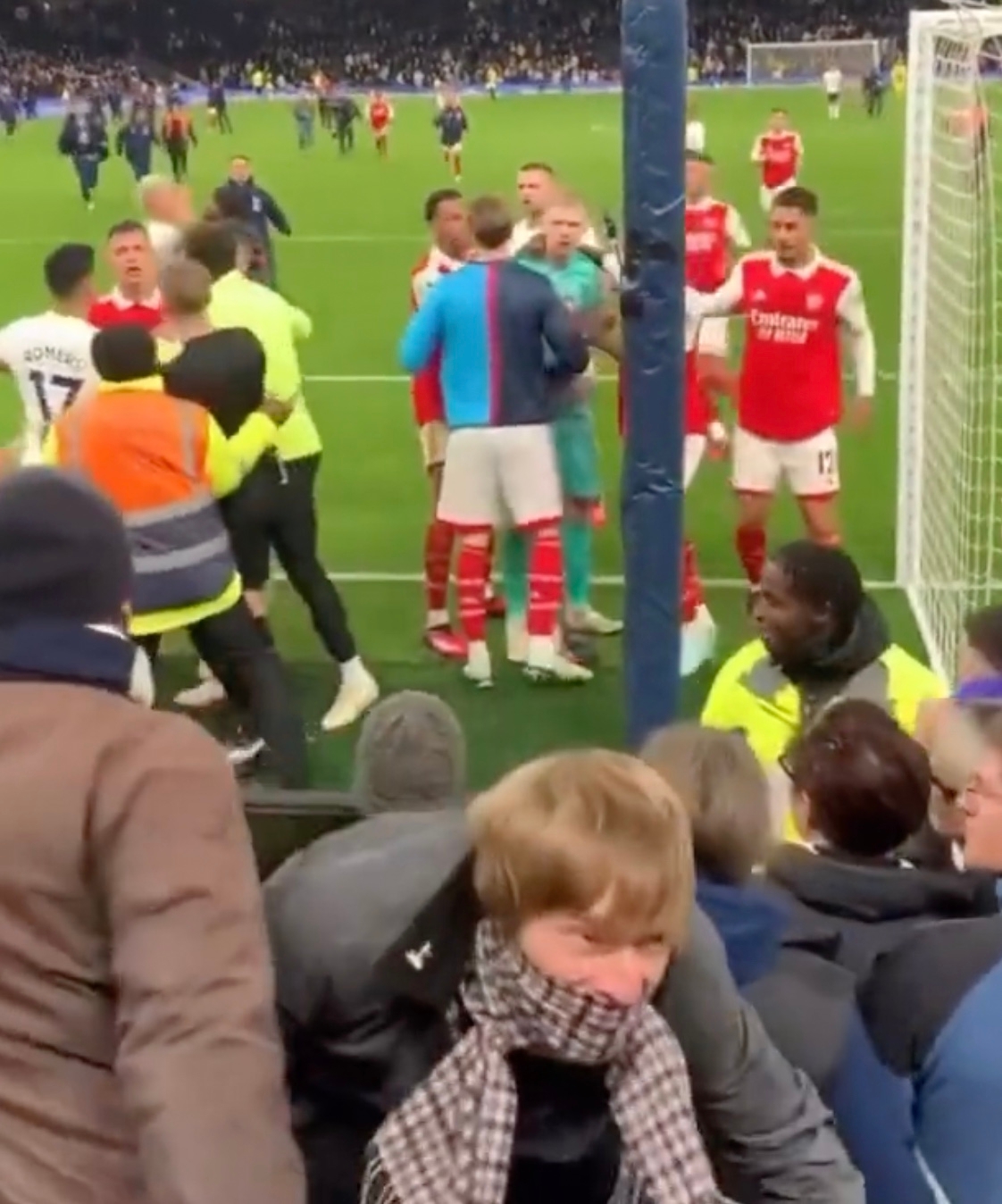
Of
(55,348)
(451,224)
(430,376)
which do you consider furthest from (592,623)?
(55,348)

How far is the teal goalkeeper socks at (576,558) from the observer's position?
25.1 feet

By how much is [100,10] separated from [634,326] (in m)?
51.3

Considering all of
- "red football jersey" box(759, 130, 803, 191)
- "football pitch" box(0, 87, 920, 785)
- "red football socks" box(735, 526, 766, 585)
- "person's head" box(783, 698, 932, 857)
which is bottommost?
"football pitch" box(0, 87, 920, 785)

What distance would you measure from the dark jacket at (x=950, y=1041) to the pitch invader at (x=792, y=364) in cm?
515

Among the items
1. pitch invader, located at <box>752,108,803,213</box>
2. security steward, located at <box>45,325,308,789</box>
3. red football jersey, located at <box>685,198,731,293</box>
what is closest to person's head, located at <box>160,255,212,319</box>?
security steward, located at <box>45,325,308,789</box>

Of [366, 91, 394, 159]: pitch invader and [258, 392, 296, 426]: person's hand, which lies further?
[366, 91, 394, 159]: pitch invader

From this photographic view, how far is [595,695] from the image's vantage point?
7.28m

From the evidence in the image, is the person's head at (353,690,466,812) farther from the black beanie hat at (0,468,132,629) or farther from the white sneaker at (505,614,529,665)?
the white sneaker at (505,614,529,665)

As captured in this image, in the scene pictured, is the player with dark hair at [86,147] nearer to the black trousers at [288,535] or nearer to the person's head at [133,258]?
the person's head at [133,258]

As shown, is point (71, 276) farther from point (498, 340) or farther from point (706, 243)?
point (706, 243)

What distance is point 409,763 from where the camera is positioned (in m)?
3.24

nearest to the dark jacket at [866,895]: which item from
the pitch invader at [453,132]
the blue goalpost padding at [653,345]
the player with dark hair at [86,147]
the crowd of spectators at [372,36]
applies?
the blue goalpost padding at [653,345]

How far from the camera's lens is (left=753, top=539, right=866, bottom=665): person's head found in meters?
4.67

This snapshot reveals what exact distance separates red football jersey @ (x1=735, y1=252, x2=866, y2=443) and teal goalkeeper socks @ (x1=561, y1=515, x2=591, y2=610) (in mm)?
850
